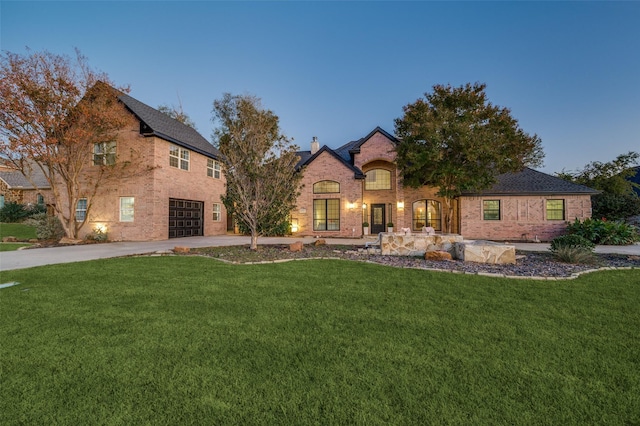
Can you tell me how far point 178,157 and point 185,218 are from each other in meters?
3.66

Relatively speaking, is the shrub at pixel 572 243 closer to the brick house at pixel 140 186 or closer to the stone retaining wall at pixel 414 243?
the stone retaining wall at pixel 414 243

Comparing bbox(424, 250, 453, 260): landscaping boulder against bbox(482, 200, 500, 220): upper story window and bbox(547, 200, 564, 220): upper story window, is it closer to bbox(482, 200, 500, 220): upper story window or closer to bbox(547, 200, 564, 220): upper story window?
bbox(482, 200, 500, 220): upper story window

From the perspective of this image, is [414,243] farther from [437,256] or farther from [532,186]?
[532,186]

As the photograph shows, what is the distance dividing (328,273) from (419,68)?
23.4 m

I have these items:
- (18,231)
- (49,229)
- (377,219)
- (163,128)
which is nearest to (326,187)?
(377,219)

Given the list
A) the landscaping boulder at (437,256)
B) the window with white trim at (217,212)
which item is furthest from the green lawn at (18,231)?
the landscaping boulder at (437,256)

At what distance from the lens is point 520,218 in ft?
57.5

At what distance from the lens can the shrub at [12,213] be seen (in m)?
21.3

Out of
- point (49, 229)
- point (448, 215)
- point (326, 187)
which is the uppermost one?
point (326, 187)

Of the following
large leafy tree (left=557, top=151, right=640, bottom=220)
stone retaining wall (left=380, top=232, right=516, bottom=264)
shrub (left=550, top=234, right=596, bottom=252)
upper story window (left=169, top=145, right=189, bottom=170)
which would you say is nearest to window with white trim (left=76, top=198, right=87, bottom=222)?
upper story window (left=169, top=145, right=189, bottom=170)

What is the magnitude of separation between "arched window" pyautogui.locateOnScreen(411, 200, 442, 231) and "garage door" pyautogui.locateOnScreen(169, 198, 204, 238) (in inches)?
589

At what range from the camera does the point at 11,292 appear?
4652 mm

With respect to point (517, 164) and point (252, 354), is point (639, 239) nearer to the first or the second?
point (517, 164)

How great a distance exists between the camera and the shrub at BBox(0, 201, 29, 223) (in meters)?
21.3
